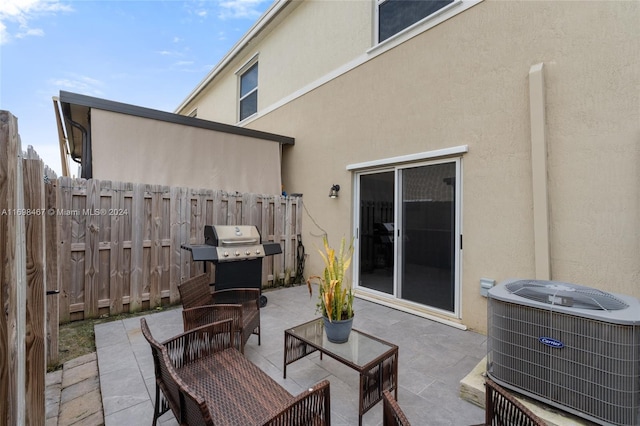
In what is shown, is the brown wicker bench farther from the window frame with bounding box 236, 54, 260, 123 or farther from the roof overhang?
the window frame with bounding box 236, 54, 260, 123

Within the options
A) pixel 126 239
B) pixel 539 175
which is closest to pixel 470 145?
pixel 539 175

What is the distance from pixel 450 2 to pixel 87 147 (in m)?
6.31

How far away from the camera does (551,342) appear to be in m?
2.02

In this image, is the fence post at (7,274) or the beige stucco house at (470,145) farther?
the beige stucco house at (470,145)

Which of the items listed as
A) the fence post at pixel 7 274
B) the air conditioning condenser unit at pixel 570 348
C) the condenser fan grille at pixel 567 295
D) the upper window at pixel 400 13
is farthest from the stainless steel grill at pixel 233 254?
the upper window at pixel 400 13

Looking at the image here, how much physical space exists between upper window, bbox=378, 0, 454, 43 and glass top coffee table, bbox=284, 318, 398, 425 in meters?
4.70

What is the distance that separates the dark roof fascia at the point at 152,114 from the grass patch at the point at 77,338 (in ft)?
10.6

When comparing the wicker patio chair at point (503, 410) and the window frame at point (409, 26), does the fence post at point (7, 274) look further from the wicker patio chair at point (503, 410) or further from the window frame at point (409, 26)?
the window frame at point (409, 26)

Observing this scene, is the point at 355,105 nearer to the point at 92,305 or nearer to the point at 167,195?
the point at 167,195

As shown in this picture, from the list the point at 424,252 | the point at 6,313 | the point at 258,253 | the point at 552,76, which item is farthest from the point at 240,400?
the point at 552,76

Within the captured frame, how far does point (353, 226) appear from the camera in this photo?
17.8 ft

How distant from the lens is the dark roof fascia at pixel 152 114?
4438 mm

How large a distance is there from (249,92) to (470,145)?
714cm

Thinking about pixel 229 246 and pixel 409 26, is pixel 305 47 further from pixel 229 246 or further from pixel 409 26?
pixel 229 246
